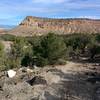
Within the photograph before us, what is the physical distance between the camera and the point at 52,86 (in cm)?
2081

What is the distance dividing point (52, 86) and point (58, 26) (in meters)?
128

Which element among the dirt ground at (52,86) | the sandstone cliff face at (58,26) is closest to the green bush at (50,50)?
the dirt ground at (52,86)

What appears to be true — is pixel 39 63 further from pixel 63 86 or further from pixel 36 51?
pixel 63 86

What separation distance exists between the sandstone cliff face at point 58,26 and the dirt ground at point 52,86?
115 meters

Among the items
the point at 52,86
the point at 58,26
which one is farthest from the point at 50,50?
the point at 58,26

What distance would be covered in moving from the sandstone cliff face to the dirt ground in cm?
11472

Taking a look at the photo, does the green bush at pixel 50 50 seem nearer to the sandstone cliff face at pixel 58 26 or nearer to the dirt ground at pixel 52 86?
the dirt ground at pixel 52 86

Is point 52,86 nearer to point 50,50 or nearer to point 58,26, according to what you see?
point 50,50

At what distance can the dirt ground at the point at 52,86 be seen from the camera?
59.7ft

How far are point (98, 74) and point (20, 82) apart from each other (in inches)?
269

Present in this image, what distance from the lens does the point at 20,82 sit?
22.0 m

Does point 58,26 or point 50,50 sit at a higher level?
point 50,50

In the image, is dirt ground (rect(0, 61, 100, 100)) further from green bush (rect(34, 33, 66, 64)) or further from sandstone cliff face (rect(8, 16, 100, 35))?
sandstone cliff face (rect(8, 16, 100, 35))

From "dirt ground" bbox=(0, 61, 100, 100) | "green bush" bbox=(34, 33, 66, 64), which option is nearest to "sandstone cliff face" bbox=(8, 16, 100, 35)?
"green bush" bbox=(34, 33, 66, 64)
